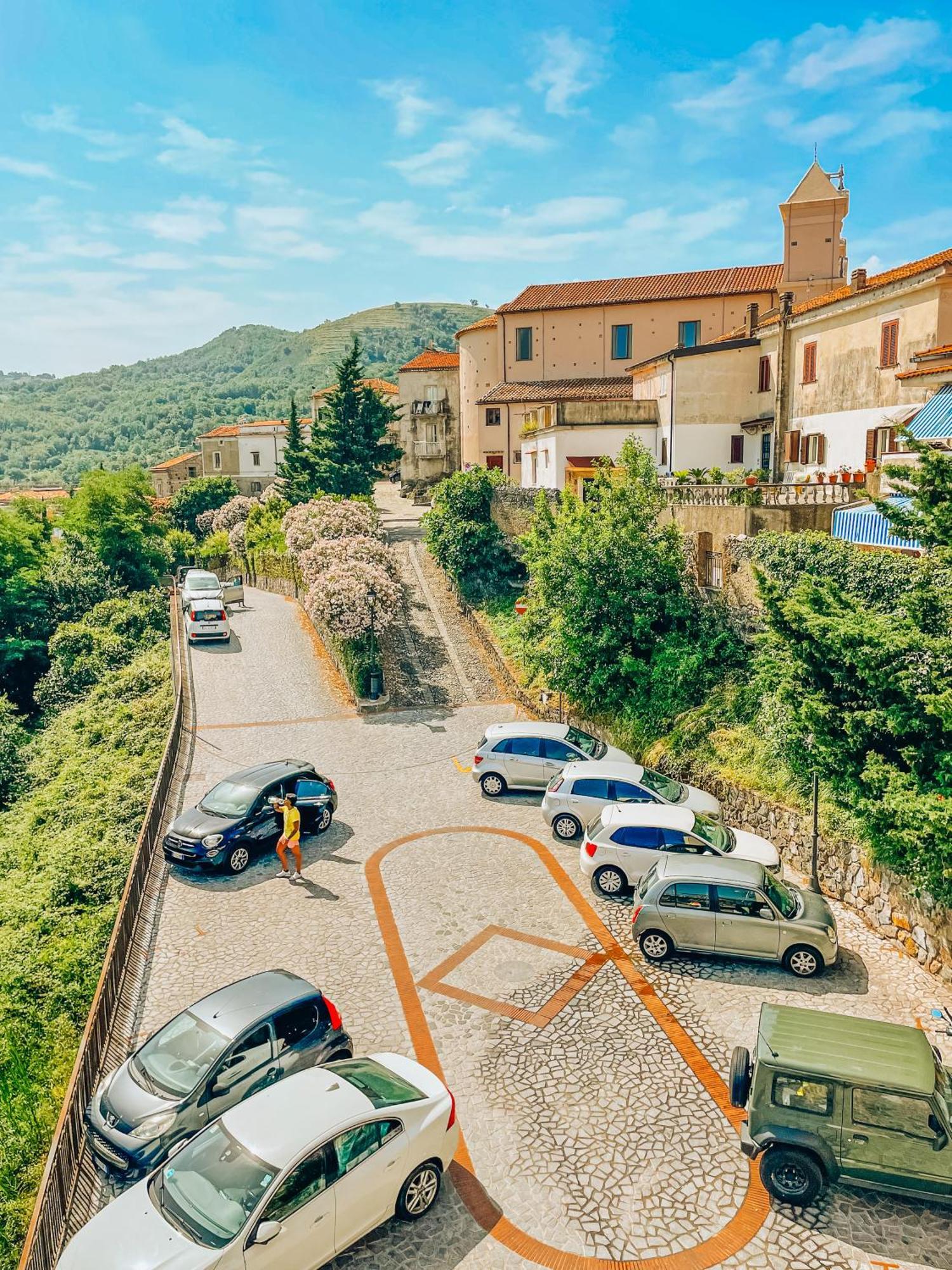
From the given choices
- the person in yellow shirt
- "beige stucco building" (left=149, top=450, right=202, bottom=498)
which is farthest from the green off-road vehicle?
"beige stucco building" (left=149, top=450, right=202, bottom=498)

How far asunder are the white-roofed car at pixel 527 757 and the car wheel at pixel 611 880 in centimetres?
439

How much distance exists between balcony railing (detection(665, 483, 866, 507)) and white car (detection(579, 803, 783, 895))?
9.81 meters

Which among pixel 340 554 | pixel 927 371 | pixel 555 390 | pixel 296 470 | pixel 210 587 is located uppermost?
pixel 555 390

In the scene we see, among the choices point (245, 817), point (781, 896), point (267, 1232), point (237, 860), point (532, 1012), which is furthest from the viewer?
point (245, 817)

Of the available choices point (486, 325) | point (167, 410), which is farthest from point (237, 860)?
point (167, 410)

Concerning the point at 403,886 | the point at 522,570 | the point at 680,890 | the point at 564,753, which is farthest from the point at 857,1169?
the point at 522,570

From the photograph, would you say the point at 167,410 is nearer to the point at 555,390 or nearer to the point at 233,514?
the point at 233,514

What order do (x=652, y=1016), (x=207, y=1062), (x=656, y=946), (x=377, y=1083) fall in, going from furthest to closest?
(x=656, y=946)
(x=652, y=1016)
(x=207, y=1062)
(x=377, y=1083)

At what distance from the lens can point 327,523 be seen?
35875mm

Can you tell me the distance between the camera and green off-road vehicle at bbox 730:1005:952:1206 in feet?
25.5

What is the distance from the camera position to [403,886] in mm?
14812

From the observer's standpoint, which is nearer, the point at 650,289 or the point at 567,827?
the point at 567,827

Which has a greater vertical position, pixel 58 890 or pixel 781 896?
→ pixel 781 896

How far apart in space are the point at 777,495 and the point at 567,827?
36.9 ft
